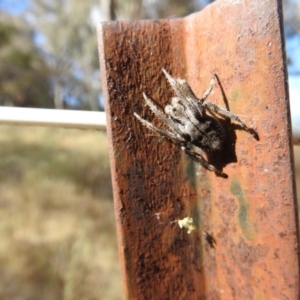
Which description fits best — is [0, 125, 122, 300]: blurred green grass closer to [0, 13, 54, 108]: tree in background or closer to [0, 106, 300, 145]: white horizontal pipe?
[0, 106, 300, 145]: white horizontal pipe

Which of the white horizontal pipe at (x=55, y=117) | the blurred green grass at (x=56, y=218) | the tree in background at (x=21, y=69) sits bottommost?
the blurred green grass at (x=56, y=218)

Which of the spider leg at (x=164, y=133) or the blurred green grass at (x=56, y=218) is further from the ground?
the spider leg at (x=164, y=133)

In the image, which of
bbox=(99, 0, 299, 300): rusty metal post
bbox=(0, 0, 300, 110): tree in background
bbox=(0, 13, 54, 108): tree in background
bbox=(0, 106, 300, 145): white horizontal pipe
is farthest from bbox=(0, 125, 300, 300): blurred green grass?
bbox=(0, 13, 54, 108): tree in background

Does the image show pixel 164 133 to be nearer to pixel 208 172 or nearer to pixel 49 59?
pixel 208 172

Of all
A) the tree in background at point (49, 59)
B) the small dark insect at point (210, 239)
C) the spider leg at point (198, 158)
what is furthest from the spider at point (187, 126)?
the tree in background at point (49, 59)

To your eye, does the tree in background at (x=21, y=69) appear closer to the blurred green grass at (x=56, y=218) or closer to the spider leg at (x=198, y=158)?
the blurred green grass at (x=56, y=218)

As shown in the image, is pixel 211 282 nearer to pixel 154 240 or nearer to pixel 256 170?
pixel 154 240

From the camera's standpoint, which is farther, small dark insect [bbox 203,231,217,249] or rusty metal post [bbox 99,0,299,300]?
small dark insect [bbox 203,231,217,249]
